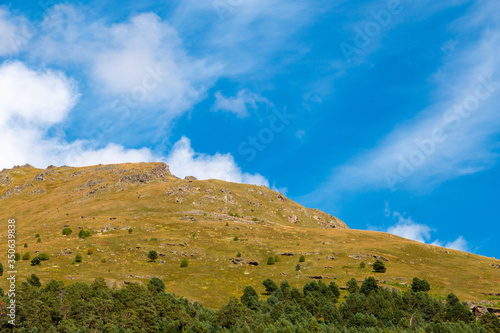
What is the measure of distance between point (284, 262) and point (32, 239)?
9396 cm

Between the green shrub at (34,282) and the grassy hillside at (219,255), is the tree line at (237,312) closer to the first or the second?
the green shrub at (34,282)

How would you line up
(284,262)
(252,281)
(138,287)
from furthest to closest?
1. (284,262)
2. (252,281)
3. (138,287)

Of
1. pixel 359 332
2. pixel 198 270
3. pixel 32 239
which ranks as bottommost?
pixel 359 332

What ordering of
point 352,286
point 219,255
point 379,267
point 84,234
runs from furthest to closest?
point 84,234, point 219,255, point 379,267, point 352,286

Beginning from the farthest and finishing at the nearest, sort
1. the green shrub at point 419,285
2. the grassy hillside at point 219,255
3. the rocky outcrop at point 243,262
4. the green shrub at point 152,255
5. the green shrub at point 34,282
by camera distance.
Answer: the rocky outcrop at point 243,262 < the green shrub at point 152,255 < the grassy hillside at point 219,255 < the green shrub at point 419,285 < the green shrub at point 34,282

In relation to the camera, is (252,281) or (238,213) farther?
(238,213)

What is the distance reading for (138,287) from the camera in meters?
81.9

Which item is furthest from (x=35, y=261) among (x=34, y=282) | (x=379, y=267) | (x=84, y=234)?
(x=379, y=267)

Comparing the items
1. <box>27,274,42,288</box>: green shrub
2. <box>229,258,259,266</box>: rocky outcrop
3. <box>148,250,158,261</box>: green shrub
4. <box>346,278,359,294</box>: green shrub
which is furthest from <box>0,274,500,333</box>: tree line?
<box>229,258,259,266</box>: rocky outcrop

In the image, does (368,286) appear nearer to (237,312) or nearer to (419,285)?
(419,285)

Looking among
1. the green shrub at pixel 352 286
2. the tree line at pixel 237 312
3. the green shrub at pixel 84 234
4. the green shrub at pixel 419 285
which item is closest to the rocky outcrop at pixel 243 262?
the tree line at pixel 237 312

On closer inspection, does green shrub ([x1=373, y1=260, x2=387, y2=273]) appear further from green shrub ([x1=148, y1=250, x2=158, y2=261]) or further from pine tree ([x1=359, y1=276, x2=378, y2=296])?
green shrub ([x1=148, y1=250, x2=158, y2=261])

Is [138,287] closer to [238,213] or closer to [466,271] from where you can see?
[466,271]

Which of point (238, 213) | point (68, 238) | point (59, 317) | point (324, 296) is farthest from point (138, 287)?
point (238, 213)
